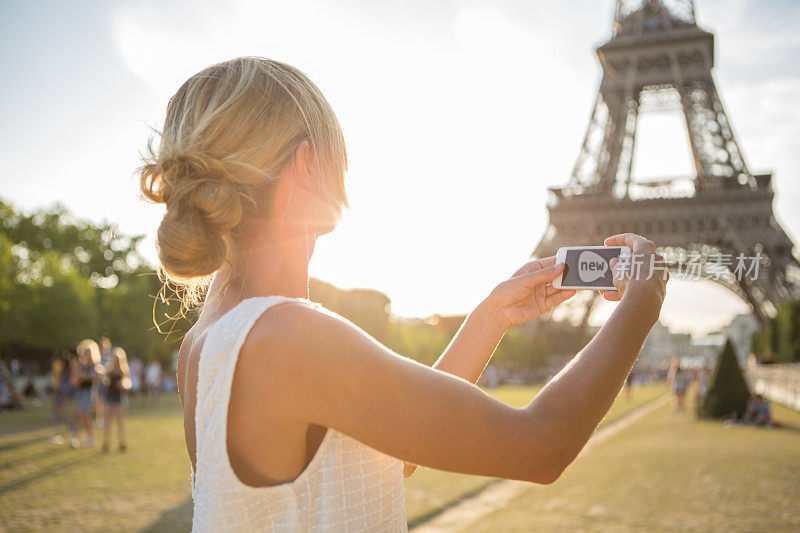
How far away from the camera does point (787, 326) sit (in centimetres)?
3008

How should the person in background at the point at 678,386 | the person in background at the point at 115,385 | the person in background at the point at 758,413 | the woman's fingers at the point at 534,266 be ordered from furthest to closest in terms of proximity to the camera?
the person in background at the point at 678,386, the person in background at the point at 758,413, the person in background at the point at 115,385, the woman's fingers at the point at 534,266

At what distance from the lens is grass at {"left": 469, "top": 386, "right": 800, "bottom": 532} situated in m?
7.38

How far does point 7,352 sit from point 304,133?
156ft

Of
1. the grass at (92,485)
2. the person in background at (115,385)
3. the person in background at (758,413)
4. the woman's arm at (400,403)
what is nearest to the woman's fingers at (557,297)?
the woman's arm at (400,403)

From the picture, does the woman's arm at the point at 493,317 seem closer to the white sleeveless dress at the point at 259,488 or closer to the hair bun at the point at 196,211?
the white sleeveless dress at the point at 259,488

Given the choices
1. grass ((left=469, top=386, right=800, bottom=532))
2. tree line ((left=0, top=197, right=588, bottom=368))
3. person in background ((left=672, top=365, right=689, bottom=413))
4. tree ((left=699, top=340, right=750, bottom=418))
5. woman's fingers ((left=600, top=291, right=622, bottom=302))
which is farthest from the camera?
tree line ((left=0, top=197, right=588, bottom=368))

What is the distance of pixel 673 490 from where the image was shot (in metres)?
9.23

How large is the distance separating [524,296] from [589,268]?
23 centimetres

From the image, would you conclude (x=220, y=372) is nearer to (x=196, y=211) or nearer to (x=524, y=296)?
(x=196, y=211)

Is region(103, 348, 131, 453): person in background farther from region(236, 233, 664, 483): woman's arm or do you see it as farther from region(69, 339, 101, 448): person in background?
region(236, 233, 664, 483): woman's arm

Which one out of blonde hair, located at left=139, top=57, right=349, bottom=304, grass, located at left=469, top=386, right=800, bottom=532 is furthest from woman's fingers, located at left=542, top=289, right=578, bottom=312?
grass, located at left=469, top=386, right=800, bottom=532

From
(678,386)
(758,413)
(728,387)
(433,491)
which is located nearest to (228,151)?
(433,491)

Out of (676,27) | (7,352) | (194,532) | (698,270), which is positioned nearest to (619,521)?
(698,270)

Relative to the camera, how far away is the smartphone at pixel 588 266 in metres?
1.48
